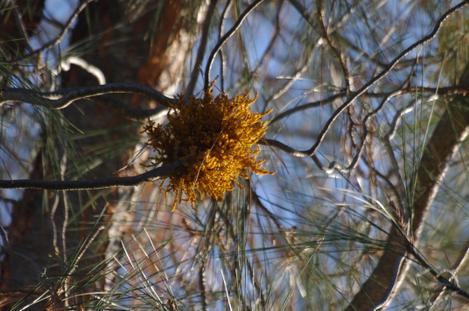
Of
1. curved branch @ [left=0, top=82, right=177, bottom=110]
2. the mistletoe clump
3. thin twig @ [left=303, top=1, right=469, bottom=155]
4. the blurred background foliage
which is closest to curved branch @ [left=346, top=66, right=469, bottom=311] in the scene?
the blurred background foliage

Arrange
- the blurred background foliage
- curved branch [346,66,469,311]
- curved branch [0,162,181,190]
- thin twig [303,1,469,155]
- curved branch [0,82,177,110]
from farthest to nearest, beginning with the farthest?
1. curved branch [346,66,469,311]
2. the blurred background foliage
3. thin twig [303,1,469,155]
4. curved branch [0,82,177,110]
5. curved branch [0,162,181,190]

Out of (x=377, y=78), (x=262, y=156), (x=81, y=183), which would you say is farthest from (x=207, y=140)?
(x=262, y=156)

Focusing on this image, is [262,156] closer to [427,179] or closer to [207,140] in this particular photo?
[427,179]

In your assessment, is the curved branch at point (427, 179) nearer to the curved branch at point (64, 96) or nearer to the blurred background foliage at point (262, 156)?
the blurred background foliage at point (262, 156)

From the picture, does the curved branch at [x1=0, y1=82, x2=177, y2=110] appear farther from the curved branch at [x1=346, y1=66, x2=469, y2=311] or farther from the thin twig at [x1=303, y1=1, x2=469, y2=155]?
the curved branch at [x1=346, y1=66, x2=469, y2=311]

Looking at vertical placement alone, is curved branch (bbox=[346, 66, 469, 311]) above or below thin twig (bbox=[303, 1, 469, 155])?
below

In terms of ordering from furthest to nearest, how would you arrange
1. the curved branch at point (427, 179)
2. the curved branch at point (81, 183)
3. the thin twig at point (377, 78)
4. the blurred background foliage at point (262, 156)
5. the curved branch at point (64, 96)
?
the curved branch at point (427, 179) < the blurred background foliage at point (262, 156) < the thin twig at point (377, 78) < the curved branch at point (64, 96) < the curved branch at point (81, 183)

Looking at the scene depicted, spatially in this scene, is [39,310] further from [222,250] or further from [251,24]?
[251,24]

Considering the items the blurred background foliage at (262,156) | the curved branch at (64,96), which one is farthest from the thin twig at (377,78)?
Result: the curved branch at (64,96)

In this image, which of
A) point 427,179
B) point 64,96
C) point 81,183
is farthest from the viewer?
point 427,179

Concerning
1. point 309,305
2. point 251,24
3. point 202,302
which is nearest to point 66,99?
point 202,302
